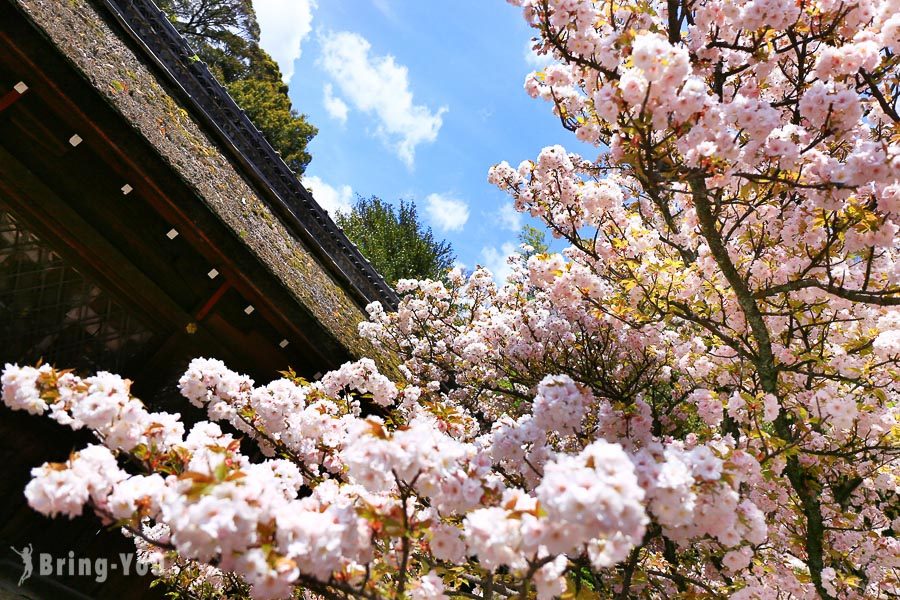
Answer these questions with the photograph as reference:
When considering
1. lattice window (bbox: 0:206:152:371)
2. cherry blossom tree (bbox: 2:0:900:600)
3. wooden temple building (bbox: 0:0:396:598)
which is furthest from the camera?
lattice window (bbox: 0:206:152:371)

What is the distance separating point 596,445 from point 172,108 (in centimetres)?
694

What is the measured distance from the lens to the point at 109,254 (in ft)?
17.6

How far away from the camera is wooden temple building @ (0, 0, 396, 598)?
4695 mm

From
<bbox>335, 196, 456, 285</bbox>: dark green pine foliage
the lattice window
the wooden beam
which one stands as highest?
<bbox>335, 196, 456, 285</bbox>: dark green pine foliage

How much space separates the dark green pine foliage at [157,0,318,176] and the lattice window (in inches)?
782

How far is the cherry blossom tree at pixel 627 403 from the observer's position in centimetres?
209

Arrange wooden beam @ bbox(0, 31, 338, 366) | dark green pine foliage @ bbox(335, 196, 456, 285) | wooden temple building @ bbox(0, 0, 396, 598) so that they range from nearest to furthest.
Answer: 1. wooden beam @ bbox(0, 31, 338, 366)
2. wooden temple building @ bbox(0, 0, 396, 598)
3. dark green pine foliage @ bbox(335, 196, 456, 285)

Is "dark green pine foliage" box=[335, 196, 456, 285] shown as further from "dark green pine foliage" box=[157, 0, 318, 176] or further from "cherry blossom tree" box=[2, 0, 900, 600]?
"cherry blossom tree" box=[2, 0, 900, 600]

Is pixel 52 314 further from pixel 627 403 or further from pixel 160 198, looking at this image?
pixel 627 403

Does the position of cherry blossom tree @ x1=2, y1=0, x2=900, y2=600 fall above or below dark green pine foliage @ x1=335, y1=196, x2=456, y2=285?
below

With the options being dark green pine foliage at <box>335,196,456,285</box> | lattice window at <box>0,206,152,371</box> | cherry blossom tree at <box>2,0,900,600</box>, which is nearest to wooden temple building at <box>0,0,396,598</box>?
lattice window at <box>0,206,152,371</box>

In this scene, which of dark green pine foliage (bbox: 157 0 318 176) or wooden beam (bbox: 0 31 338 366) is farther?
dark green pine foliage (bbox: 157 0 318 176)

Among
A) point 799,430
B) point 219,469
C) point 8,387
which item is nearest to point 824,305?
point 799,430

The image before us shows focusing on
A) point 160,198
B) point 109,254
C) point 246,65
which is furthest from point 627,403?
point 246,65
